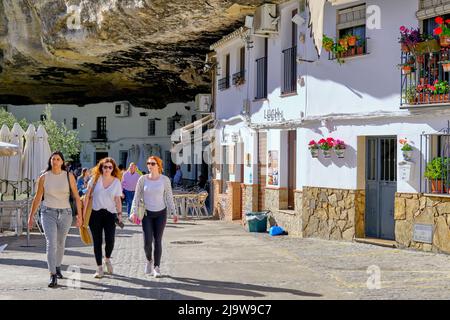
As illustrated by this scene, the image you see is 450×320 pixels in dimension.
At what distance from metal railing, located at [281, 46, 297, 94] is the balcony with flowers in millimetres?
3930

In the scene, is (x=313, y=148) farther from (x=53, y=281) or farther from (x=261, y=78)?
(x=53, y=281)

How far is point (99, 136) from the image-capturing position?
141 feet

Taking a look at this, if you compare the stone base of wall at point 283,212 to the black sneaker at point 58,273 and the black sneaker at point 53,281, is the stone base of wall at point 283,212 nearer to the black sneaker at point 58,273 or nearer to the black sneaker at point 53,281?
the black sneaker at point 58,273

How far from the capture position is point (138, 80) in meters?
31.1

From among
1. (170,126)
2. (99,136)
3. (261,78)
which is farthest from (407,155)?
(99,136)

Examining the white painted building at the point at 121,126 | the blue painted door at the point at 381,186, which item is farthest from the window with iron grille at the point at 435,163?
the white painted building at the point at 121,126

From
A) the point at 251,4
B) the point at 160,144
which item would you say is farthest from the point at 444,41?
the point at 160,144

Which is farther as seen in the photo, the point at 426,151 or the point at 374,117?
the point at 374,117

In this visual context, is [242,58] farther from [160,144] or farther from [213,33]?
[160,144]

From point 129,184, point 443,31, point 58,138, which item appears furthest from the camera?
point 58,138

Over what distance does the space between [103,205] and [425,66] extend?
745 cm

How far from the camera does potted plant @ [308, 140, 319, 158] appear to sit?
50.3 feet
